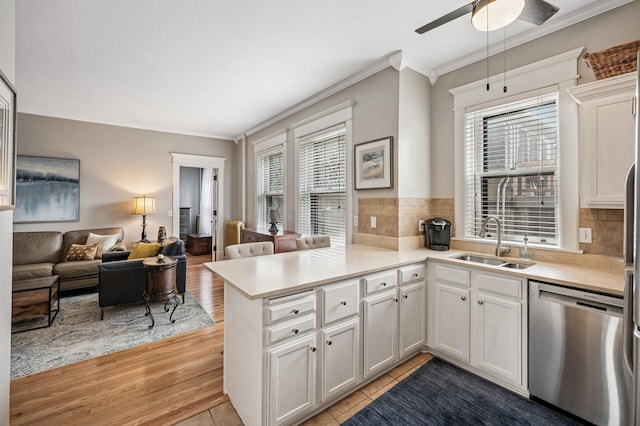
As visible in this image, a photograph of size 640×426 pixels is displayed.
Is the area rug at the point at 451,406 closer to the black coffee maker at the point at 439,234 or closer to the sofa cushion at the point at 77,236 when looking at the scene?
the black coffee maker at the point at 439,234

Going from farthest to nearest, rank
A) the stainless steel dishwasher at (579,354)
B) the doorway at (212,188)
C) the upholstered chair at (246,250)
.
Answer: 1. the doorway at (212,188)
2. the upholstered chair at (246,250)
3. the stainless steel dishwasher at (579,354)

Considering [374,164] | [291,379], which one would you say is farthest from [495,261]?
[291,379]

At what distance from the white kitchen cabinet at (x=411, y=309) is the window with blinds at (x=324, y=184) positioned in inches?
49.7

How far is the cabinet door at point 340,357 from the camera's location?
1.81 meters

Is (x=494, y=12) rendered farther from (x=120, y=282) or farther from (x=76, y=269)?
(x=76, y=269)

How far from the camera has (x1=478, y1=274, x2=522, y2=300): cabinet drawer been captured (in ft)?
6.58

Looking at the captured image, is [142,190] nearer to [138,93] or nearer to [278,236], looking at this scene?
[138,93]

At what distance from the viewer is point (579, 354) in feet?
5.76

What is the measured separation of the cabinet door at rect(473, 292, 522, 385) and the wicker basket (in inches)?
66.9

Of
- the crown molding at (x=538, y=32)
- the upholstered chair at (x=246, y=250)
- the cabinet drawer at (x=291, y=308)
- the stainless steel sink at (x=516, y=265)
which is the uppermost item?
the crown molding at (x=538, y=32)

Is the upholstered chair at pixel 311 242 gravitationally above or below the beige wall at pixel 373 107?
below

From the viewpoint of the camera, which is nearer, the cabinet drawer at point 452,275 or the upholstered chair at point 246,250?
the cabinet drawer at point 452,275

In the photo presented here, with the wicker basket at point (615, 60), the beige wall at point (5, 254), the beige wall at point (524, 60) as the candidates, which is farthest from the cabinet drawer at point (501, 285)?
the beige wall at point (5, 254)

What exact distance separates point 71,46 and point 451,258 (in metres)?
4.02
